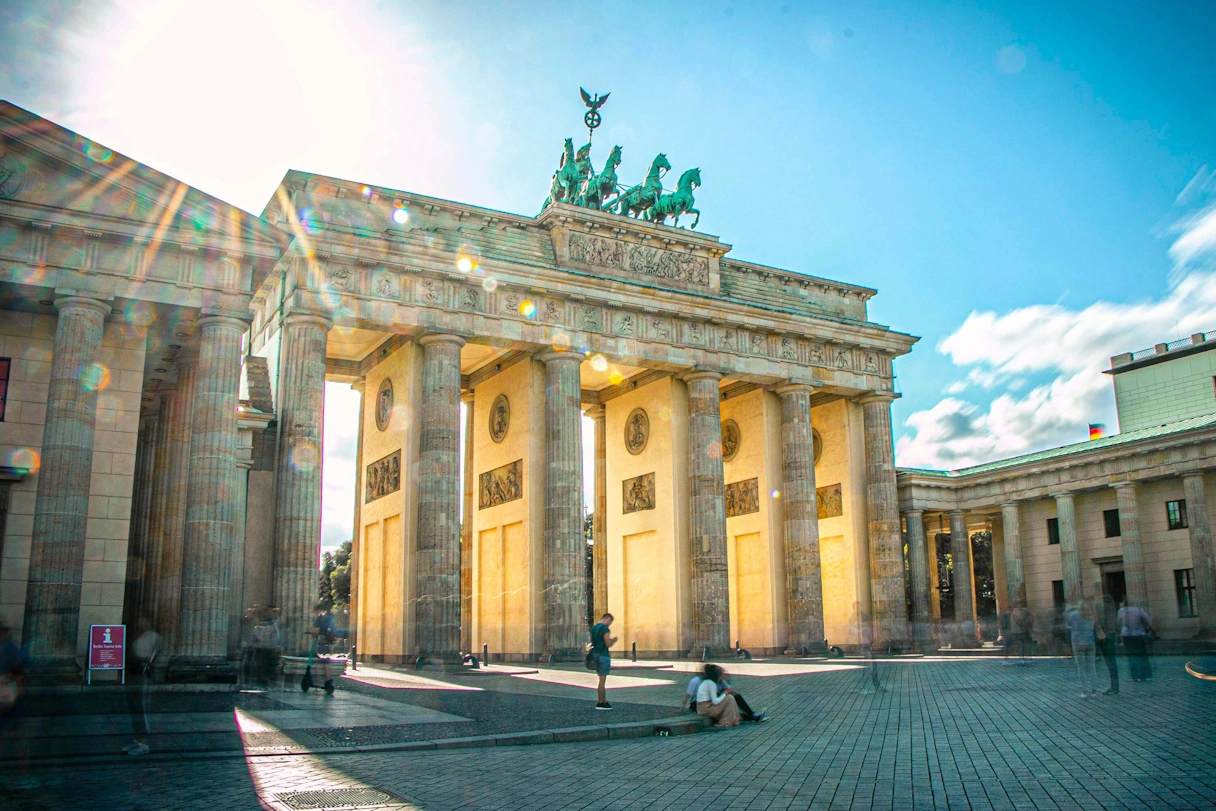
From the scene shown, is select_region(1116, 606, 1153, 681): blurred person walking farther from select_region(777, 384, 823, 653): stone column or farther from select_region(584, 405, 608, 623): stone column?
select_region(584, 405, 608, 623): stone column

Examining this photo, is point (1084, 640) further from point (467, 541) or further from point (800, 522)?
point (467, 541)

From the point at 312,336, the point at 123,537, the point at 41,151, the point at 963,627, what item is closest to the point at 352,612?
the point at 312,336

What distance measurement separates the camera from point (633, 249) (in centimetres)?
3909

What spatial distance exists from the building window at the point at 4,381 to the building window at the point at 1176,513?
41.0 m

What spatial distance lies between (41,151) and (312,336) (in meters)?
11.3

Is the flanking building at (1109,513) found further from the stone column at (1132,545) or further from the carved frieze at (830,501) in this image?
the carved frieze at (830,501)

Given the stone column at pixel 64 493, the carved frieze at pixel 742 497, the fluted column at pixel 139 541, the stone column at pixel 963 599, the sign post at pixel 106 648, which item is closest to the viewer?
the stone column at pixel 64 493

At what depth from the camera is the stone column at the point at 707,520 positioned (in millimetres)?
37781

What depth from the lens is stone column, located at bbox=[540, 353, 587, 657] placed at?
113ft

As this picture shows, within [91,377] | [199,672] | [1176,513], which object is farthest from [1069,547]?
[91,377]

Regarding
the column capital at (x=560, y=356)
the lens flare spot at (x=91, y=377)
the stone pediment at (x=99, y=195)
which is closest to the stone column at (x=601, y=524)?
the column capital at (x=560, y=356)

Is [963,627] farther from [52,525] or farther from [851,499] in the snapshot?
[52,525]

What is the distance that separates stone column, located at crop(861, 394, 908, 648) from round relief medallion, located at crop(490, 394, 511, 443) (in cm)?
1676

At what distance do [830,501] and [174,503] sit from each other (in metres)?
29.7
